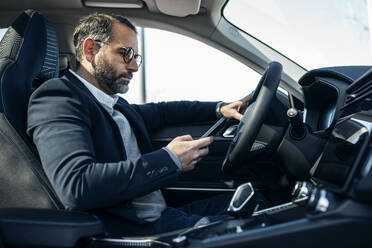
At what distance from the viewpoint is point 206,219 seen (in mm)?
1356

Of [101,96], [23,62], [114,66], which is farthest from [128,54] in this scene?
[23,62]

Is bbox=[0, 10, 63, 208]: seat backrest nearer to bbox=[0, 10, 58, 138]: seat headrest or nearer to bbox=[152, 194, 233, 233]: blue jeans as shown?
bbox=[0, 10, 58, 138]: seat headrest

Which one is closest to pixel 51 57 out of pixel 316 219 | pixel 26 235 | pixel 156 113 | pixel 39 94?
pixel 39 94

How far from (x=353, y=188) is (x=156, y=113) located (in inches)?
46.4

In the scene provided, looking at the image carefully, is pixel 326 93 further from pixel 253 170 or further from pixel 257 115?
pixel 253 170

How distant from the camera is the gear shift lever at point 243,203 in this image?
1021 mm

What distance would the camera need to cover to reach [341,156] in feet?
3.56

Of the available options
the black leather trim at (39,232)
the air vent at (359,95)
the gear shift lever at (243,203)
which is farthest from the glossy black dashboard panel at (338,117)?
the black leather trim at (39,232)

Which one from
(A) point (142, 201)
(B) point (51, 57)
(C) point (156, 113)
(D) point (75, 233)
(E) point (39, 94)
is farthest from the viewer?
(C) point (156, 113)

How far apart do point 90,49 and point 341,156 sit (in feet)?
3.35

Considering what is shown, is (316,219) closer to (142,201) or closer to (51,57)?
(142,201)

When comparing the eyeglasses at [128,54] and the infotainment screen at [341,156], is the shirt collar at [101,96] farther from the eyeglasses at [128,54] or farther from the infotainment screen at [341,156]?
the infotainment screen at [341,156]

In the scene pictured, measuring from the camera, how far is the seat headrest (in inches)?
52.2

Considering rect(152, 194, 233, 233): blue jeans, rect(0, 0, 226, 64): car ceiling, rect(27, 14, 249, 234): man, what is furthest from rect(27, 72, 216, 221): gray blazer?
rect(0, 0, 226, 64): car ceiling
